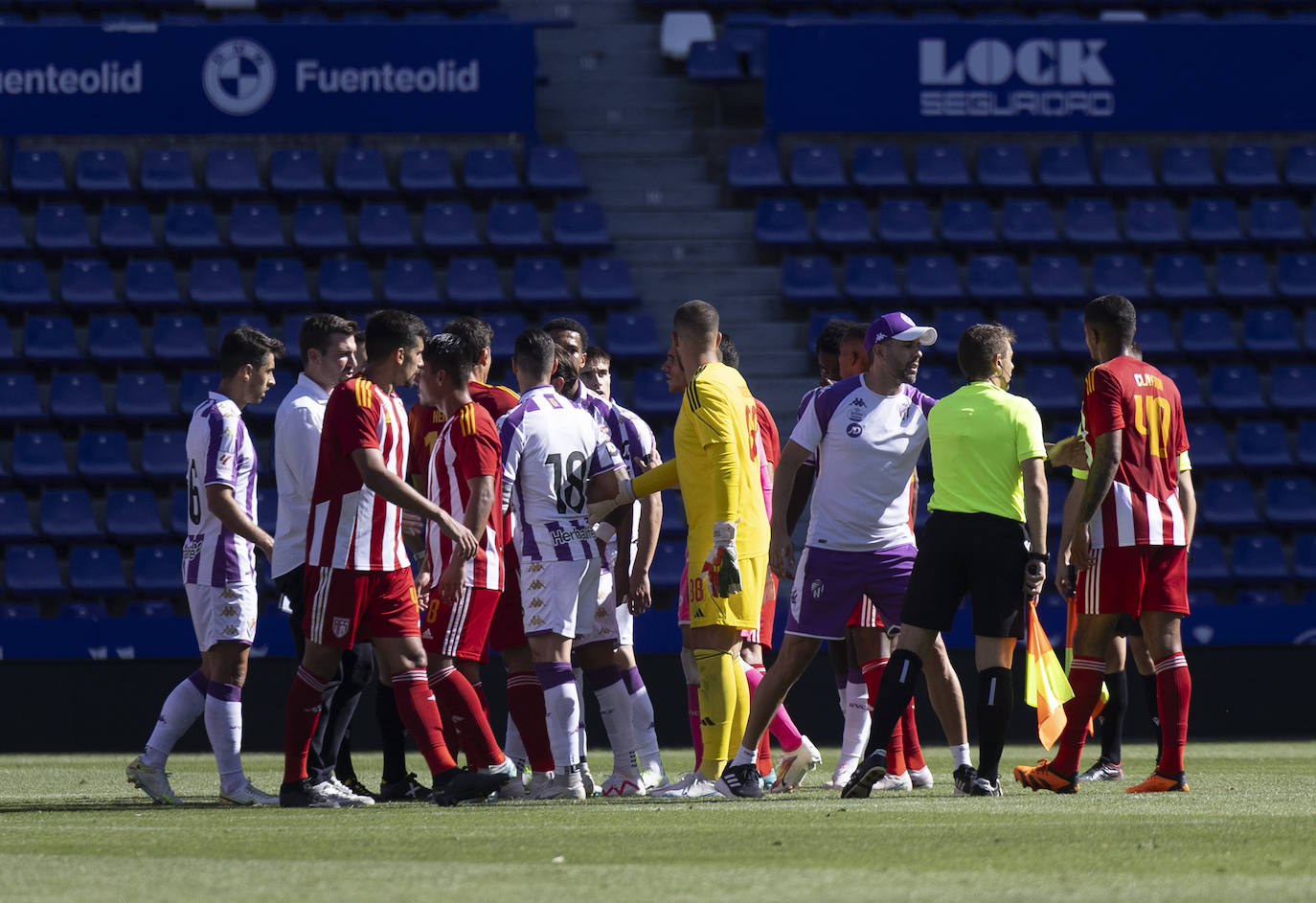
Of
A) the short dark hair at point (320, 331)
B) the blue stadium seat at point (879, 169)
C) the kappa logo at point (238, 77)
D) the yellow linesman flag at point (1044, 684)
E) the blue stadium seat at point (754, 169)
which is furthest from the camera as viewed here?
the blue stadium seat at point (754, 169)

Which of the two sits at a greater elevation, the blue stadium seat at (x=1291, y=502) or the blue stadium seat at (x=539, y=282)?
the blue stadium seat at (x=539, y=282)

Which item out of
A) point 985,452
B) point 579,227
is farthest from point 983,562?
point 579,227

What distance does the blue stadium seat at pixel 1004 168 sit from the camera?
17.1 metres

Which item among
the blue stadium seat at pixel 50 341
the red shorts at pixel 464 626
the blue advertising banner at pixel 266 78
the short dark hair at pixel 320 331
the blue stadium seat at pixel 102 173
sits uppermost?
the blue advertising banner at pixel 266 78

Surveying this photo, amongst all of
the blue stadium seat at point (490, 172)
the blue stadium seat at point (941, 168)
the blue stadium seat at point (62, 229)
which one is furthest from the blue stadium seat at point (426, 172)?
the blue stadium seat at point (941, 168)

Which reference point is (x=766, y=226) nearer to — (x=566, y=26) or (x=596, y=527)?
(x=566, y=26)

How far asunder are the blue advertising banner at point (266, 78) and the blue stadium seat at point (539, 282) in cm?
141

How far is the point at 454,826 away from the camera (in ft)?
19.8

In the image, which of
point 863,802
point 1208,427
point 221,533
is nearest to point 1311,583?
point 1208,427

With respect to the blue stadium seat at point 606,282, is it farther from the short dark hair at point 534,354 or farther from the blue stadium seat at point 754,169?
the short dark hair at point 534,354

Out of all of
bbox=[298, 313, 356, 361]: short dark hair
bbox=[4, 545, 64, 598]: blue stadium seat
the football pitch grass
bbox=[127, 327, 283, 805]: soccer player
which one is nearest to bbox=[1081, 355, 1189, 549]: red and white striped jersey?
the football pitch grass

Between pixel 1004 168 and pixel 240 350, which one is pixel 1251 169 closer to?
pixel 1004 168

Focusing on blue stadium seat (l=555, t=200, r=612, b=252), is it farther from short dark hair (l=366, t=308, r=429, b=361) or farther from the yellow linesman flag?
the yellow linesman flag

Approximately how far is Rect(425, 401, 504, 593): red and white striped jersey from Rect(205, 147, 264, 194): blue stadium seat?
10.1 meters
